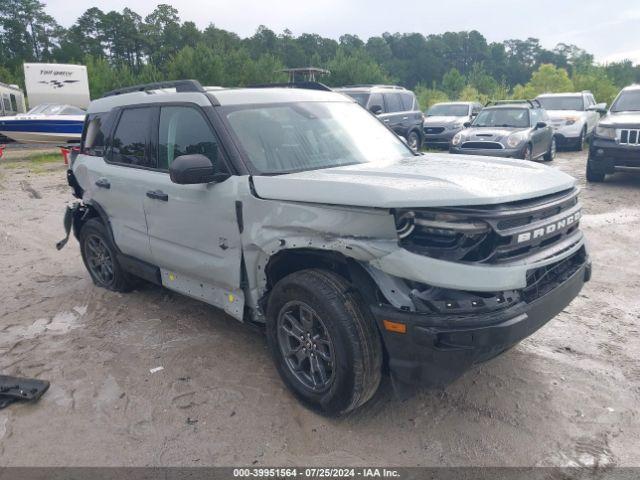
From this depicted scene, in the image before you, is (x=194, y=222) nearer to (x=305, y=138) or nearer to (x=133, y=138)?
(x=305, y=138)

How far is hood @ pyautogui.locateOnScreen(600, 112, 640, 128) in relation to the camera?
9250 mm

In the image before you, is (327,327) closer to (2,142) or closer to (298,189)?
(298,189)

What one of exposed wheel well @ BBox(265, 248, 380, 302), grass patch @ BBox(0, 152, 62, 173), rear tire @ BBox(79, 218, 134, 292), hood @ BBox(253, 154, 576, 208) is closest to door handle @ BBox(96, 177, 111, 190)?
rear tire @ BBox(79, 218, 134, 292)

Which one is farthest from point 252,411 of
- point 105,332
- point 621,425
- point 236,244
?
point 621,425

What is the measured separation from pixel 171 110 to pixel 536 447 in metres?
3.34

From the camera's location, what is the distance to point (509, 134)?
11.5 metres

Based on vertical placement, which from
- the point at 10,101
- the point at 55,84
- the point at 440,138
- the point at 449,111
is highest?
the point at 55,84

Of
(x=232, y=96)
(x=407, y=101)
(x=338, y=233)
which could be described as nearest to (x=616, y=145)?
(x=407, y=101)

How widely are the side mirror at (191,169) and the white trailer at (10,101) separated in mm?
22390

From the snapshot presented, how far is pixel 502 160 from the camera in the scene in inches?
147

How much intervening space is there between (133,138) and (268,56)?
143 ft

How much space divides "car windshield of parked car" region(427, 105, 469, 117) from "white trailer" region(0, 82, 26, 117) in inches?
687

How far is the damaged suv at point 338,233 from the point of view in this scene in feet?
8.28

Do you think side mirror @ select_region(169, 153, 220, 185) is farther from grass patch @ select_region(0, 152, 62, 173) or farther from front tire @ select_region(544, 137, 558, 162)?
grass patch @ select_region(0, 152, 62, 173)
